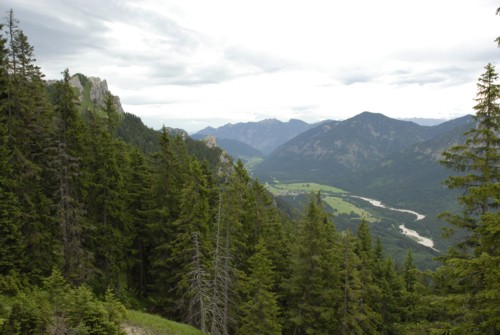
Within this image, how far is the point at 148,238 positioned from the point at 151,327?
433 inches

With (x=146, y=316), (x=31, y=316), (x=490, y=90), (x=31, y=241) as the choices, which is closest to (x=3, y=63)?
(x=31, y=241)

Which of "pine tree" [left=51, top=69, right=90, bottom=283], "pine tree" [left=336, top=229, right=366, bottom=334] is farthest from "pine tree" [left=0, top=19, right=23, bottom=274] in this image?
"pine tree" [left=336, top=229, right=366, bottom=334]

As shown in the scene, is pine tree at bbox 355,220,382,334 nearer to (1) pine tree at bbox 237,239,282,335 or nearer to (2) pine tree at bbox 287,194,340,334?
(2) pine tree at bbox 287,194,340,334

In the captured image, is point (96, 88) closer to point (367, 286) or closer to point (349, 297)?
point (367, 286)

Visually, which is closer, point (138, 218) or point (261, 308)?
point (261, 308)

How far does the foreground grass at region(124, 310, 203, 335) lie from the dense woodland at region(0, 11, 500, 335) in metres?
1.51

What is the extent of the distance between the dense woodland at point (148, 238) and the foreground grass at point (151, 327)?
Answer: 151cm

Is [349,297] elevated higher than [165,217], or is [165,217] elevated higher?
[165,217]

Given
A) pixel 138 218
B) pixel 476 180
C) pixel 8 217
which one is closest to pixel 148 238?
pixel 138 218

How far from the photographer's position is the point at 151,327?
19.8 metres

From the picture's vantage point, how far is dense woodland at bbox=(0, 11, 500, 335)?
14555 mm

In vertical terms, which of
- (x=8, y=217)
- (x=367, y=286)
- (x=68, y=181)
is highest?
(x=68, y=181)

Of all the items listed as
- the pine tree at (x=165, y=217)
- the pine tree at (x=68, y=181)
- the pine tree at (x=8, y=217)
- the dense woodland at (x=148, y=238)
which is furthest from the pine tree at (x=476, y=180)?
the pine tree at (x=8, y=217)

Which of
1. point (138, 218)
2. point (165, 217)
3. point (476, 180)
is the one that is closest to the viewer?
point (476, 180)
